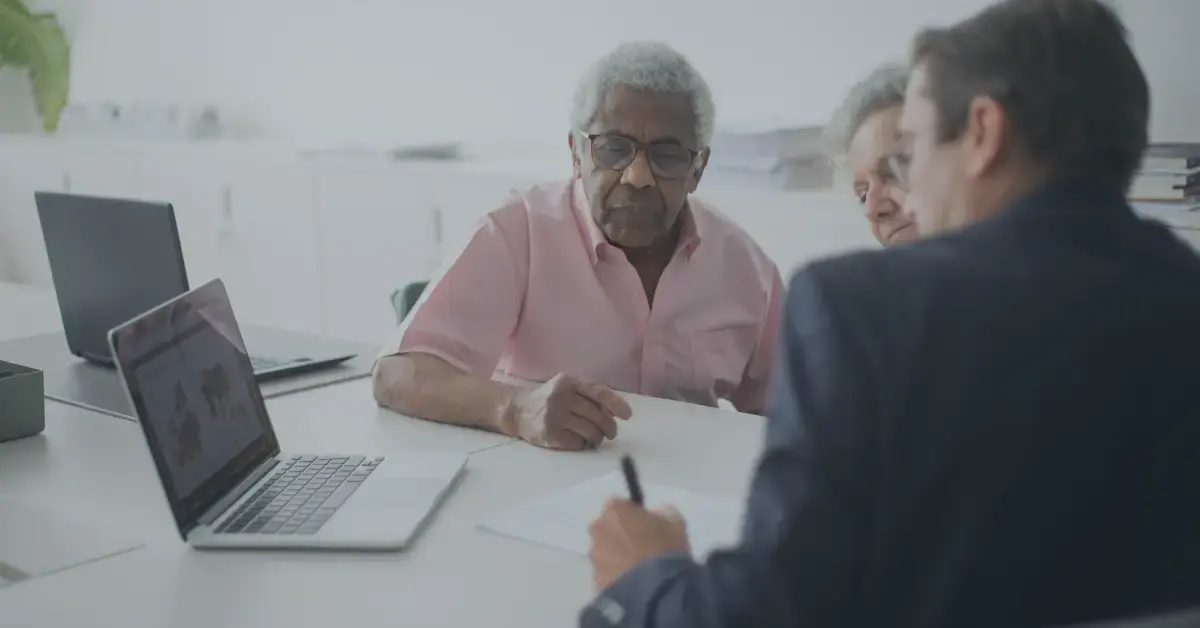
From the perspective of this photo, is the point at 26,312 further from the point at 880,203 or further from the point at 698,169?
the point at 880,203

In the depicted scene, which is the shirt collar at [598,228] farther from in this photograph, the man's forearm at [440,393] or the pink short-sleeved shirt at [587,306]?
the man's forearm at [440,393]

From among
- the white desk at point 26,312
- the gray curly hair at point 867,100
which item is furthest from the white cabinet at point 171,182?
the gray curly hair at point 867,100

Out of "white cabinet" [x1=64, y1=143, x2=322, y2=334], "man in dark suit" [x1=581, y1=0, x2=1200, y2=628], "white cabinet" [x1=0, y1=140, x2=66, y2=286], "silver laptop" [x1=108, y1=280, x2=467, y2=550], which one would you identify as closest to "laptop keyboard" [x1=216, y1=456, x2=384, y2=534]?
"silver laptop" [x1=108, y1=280, x2=467, y2=550]

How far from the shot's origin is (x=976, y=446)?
2.62 ft

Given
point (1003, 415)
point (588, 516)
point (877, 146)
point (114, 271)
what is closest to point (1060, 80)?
point (1003, 415)

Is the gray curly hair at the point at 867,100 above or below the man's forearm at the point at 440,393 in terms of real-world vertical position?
above

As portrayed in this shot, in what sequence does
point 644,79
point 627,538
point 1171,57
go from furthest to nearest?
point 1171,57 < point 644,79 < point 627,538

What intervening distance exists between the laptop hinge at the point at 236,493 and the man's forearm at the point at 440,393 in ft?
0.98

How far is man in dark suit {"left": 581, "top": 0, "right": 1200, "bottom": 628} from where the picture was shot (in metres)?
0.80

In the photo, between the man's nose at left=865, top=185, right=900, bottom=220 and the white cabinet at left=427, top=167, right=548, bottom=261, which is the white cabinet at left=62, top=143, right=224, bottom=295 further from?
the man's nose at left=865, top=185, right=900, bottom=220

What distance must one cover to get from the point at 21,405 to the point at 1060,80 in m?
1.49

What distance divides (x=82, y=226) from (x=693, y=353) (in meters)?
1.11

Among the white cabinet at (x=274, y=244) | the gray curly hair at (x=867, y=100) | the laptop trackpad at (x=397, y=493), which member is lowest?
the white cabinet at (x=274, y=244)

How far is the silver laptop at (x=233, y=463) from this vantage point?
4.42 feet
